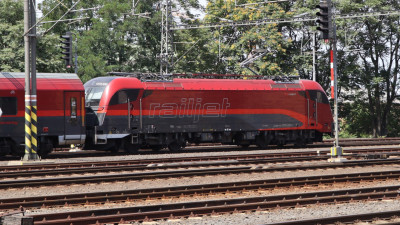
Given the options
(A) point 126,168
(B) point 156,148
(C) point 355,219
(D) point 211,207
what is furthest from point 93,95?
(C) point 355,219

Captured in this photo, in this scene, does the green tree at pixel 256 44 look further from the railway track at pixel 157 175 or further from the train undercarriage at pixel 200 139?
the railway track at pixel 157 175

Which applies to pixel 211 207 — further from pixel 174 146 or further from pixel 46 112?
pixel 174 146

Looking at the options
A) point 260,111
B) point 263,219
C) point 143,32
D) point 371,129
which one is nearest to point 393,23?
point 371,129

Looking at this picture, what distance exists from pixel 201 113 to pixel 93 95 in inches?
209

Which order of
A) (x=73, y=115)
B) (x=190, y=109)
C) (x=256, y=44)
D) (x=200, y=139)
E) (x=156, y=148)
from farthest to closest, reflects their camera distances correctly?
(x=256, y=44)
(x=156, y=148)
(x=200, y=139)
(x=190, y=109)
(x=73, y=115)

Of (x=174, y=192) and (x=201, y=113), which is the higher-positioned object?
(x=201, y=113)

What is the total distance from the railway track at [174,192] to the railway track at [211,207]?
1189 mm

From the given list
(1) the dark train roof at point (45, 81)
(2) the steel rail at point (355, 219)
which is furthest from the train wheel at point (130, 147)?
(2) the steel rail at point (355, 219)

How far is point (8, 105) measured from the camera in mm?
25531

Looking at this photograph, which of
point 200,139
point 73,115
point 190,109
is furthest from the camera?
point 200,139

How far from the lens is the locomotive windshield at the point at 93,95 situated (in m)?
28.2

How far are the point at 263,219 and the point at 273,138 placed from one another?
68.3 ft

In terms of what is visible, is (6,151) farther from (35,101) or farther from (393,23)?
(393,23)

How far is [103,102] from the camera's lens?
27.9 metres
